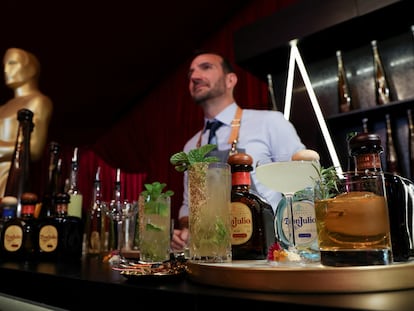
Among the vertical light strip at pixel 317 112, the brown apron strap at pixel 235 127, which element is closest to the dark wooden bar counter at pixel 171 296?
the vertical light strip at pixel 317 112

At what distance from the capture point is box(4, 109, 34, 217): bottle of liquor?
73.3 inches

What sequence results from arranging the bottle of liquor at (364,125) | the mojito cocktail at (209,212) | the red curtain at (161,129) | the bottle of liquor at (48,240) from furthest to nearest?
1. the red curtain at (161,129)
2. the bottle of liquor at (364,125)
3. the bottle of liquor at (48,240)
4. the mojito cocktail at (209,212)

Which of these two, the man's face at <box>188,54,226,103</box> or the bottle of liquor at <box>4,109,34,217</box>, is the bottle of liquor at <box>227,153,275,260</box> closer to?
the bottle of liquor at <box>4,109,34,217</box>

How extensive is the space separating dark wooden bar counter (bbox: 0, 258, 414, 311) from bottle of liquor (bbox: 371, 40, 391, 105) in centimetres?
175

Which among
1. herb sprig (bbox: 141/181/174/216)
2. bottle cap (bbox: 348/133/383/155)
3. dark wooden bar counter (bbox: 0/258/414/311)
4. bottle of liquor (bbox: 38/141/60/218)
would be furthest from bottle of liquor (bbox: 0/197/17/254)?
bottle cap (bbox: 348/133/383/155)

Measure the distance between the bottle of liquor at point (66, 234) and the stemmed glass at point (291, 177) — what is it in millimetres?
802

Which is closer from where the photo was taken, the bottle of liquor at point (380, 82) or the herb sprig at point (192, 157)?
the herb sprig at point (192, 157)

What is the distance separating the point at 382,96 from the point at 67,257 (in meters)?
1.79

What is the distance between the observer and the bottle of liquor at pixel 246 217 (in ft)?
2.64

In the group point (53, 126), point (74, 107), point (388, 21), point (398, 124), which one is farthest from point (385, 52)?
point (53, 126)

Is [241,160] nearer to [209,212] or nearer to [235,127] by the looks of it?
[209,212]

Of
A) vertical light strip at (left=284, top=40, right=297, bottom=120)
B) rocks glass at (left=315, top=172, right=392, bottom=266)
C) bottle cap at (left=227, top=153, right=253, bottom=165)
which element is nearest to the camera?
rocks glass at (left=315, top=172, right=392, bottom=266)

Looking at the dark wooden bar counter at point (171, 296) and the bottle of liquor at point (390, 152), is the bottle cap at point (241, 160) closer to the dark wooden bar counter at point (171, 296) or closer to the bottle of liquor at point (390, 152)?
the dark wooden bar counter at point (171, 296)

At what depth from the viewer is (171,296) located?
55cm
